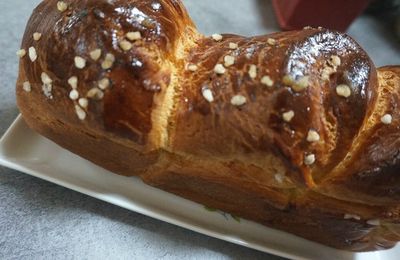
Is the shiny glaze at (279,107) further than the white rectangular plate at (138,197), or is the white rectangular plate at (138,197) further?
the white rectangular plate at (138,197)

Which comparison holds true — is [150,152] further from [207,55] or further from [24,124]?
[24,124]

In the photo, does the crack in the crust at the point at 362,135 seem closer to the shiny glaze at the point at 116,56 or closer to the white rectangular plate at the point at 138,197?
the white rectangular plate at the point at 138,197

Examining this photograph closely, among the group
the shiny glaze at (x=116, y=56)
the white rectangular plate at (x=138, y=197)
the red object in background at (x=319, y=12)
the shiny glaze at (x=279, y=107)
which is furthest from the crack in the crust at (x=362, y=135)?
the red object in background at (x=319, y=12)

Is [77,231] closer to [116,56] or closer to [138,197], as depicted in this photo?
[138,197]

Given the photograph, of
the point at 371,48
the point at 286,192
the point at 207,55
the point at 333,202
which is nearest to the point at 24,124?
the point at 207,55

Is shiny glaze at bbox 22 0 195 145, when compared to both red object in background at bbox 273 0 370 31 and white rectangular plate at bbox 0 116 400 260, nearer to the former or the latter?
white rectangular plate at bbox 0 116 400 260

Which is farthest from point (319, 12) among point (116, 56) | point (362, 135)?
point (116, 56)

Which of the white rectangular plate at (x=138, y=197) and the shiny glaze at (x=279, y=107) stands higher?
the shiny glaze at (x=279, y=107)
